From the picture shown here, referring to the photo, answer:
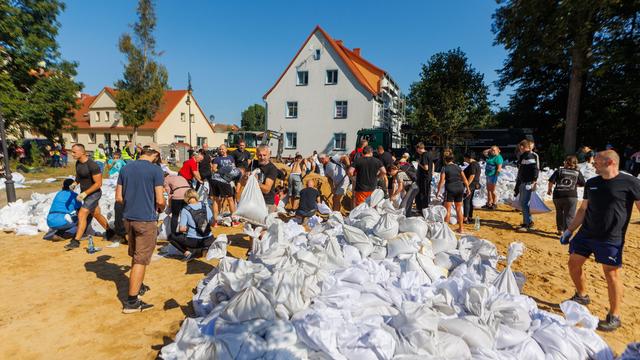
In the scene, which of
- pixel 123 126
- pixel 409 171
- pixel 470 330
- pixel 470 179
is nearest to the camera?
pixel 470 330

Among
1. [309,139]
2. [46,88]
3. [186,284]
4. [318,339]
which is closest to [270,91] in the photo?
[309,139]

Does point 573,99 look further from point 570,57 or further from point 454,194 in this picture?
point 454,194

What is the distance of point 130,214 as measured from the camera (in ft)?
10.9

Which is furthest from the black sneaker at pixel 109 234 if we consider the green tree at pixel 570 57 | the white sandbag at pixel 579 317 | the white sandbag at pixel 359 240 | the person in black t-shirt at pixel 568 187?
the green tree at pixel 570 57

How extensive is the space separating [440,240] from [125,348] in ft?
11.9

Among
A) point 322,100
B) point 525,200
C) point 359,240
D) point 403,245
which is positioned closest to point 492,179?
point 525,200

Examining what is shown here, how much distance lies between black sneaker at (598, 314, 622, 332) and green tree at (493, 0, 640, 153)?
15.0m

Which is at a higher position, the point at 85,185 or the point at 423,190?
the point at 85,185

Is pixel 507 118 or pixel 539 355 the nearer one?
pixel 539 355

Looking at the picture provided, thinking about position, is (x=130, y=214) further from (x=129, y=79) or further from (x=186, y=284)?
(x=129, y=79)

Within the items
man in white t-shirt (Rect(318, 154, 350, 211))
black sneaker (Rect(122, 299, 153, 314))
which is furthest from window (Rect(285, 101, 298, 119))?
black sneaker (Rect(122, 299, 153, 314))

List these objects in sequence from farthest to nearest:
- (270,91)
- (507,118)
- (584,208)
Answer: (270,91) → (507,118) → (584,208)

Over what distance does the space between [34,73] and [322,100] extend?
681 inches

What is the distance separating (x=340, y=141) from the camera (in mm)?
25172
